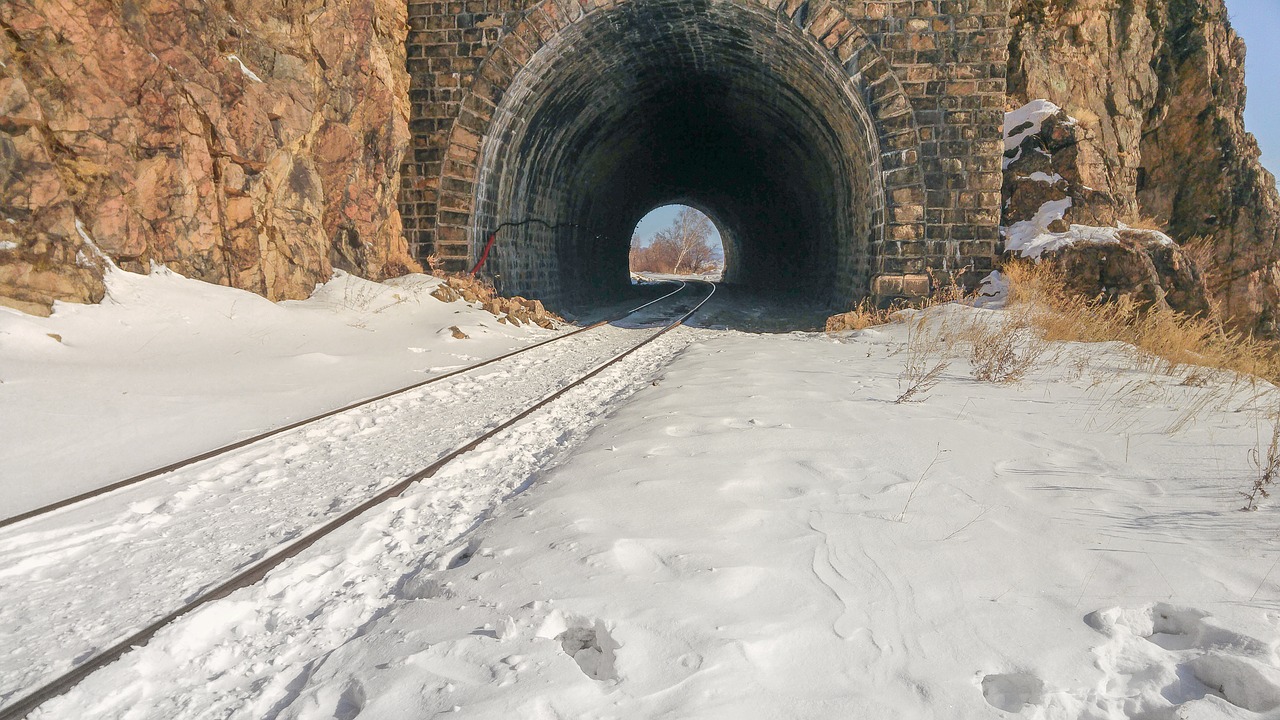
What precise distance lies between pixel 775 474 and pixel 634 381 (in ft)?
11.6

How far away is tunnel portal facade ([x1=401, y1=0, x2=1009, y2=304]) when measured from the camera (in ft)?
36.8

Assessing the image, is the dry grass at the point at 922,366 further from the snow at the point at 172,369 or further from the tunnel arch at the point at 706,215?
the tunnel arch at the point at 706,215

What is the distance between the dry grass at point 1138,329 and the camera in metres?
7.22

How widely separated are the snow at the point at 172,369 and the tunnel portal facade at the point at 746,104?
3870 millimetres

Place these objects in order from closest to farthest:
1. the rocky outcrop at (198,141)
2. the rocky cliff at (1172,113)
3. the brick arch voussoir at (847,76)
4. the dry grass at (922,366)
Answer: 1. the dry grass at (922,366)
2. the rocky outcrop at (198,141)
3. the brick arch voussoir at (847,76)
4. the rocky cliff at (1172,113)

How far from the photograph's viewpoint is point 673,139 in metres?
19.3

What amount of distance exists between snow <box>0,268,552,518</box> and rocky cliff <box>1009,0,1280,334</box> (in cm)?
1121

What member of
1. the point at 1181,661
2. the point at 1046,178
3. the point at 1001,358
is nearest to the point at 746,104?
the point at 1046,178

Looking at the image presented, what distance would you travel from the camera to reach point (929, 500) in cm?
350

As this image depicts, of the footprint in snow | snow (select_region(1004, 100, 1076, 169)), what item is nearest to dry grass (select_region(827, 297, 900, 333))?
snow (select_region(1004, 100, 1076, 169))

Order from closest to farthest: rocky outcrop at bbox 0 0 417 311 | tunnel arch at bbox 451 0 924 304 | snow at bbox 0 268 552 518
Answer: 1. snow at bbox 0 268 552 518
2. rocky outcrop at bbox 0 0 417 311
3. tunnel arch at bbox 451 0 924 304

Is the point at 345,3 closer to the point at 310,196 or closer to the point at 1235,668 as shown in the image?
the point at 310,196

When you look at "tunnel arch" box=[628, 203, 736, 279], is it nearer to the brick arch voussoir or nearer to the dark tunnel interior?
the dark tunnel interior

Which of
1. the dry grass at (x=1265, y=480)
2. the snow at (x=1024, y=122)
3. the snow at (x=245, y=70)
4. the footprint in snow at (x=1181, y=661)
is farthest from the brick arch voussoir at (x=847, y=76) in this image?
the footprint in snow at (x=1181, y=661)
